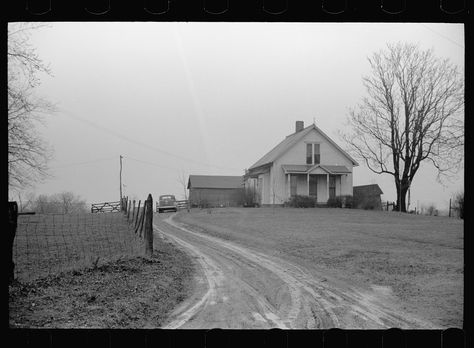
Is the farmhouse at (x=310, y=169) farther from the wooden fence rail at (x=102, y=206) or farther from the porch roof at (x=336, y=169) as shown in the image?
the wooden fence rail at (x=102, y=206)

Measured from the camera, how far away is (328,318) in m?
5.71

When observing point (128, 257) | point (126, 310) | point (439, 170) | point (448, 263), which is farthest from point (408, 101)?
point (126, 310)

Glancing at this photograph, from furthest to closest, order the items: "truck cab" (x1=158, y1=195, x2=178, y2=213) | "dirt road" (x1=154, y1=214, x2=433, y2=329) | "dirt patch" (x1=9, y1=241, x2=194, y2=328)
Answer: "truck cab" (x1=158, y1=195, x2=178, y2=213) < "dirt road" (x1=154, y1=214, x2=433, y2=329) < "dirt patch" (x1=9, y1=241, x2=194, y2=328)

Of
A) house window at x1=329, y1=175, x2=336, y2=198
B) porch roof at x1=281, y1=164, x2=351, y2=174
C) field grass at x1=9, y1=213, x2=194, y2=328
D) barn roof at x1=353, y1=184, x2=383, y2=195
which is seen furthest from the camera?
house window at x1=329, y1=175, x2=336, y2=198

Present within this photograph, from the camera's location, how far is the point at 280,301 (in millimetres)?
6570

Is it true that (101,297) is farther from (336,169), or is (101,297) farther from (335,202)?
(336,169)

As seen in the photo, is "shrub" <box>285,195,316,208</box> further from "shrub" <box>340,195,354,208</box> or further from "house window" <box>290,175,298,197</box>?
"house window" <box>290,175,298,197</box>

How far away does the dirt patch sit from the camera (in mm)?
5203

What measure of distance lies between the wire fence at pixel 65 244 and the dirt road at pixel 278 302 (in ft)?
6.66

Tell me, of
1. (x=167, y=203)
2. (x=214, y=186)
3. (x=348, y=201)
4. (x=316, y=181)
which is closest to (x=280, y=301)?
(x=167, y=203)

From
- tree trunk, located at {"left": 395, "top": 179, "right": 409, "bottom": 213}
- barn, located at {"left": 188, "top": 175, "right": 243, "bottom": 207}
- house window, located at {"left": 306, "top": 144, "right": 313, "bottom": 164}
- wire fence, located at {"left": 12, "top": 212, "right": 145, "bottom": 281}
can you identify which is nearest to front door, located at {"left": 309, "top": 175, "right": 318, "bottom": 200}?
house window, located at {"left": 306, "top": 144, "right": 313, "bottom": 164}

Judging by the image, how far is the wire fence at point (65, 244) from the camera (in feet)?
25.4

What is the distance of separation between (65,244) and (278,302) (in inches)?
235
